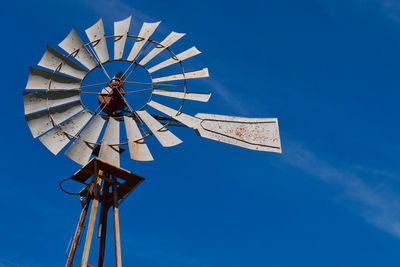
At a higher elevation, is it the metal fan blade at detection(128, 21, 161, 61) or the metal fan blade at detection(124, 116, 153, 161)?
the metal fan blade at detection(128, 21, 161, 61)

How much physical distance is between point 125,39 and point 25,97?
2.47 metres

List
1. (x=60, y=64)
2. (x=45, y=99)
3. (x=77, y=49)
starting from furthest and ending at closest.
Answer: (x=77, y=49) < (x=60, y=64) < (x=45, y=99)

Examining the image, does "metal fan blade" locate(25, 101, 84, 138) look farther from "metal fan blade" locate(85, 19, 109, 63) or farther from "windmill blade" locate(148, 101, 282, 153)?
"windmill blade" locate(148, 101, 282, 153)

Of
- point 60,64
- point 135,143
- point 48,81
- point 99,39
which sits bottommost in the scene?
point 135,143

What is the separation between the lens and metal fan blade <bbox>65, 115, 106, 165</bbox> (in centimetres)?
1102

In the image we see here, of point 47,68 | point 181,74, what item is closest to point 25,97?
point 47,68

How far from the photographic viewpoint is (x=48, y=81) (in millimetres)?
11555

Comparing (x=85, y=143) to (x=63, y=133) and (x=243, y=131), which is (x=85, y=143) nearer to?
(x=63, y=133)

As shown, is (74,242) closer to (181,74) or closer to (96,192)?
(96,192)

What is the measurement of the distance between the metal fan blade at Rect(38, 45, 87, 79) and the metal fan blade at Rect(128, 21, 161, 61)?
1.06 metres

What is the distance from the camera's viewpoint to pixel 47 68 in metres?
11.5

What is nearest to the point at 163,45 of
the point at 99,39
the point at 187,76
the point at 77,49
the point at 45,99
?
the point at 187,76

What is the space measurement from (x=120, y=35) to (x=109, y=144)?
2558mm

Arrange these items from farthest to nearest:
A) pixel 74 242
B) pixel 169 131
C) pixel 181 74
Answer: pixel 181 74 < pixel 169 131 < pixel 74 242
